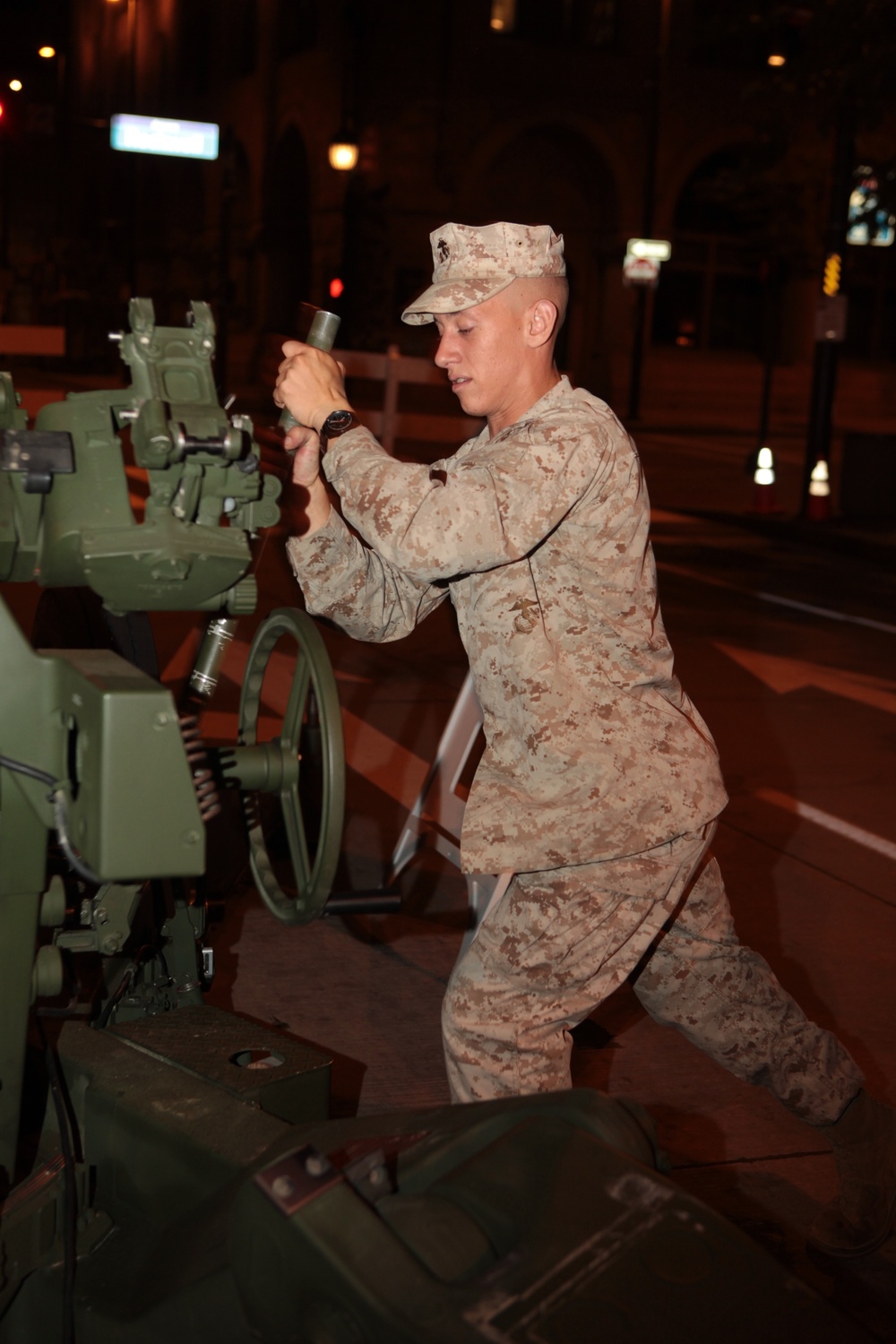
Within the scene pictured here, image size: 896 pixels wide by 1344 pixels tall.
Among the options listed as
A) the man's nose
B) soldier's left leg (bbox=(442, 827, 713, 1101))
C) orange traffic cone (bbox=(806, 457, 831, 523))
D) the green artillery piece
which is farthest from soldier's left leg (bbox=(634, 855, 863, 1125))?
orange traffic cone (bbox=(806, 457, 831, 523))

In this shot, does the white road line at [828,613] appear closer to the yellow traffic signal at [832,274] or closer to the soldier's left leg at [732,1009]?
the yellow traffic signal at [832,274]

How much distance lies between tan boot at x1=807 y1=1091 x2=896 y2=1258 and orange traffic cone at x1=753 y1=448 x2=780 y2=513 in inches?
596

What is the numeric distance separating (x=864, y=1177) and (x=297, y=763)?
1.57 m

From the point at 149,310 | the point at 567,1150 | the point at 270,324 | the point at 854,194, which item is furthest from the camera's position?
the point at 270,324

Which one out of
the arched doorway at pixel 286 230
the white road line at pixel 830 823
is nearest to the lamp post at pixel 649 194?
the arched doorway at pixel 286 230

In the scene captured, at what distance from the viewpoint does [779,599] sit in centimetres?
1252

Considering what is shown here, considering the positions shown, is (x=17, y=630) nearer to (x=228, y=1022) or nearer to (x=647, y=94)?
(x=228, y=1022)

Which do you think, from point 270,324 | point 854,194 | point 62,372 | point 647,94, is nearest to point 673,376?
point 647,94

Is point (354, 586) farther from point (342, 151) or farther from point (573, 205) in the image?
point (573, 205)

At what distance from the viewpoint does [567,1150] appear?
186 cm

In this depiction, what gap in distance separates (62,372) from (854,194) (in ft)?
87.6

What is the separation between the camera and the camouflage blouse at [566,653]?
2770 mm

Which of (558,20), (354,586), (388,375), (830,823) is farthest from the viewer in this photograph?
(558,20)

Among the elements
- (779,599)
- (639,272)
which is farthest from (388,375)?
(639,272)
